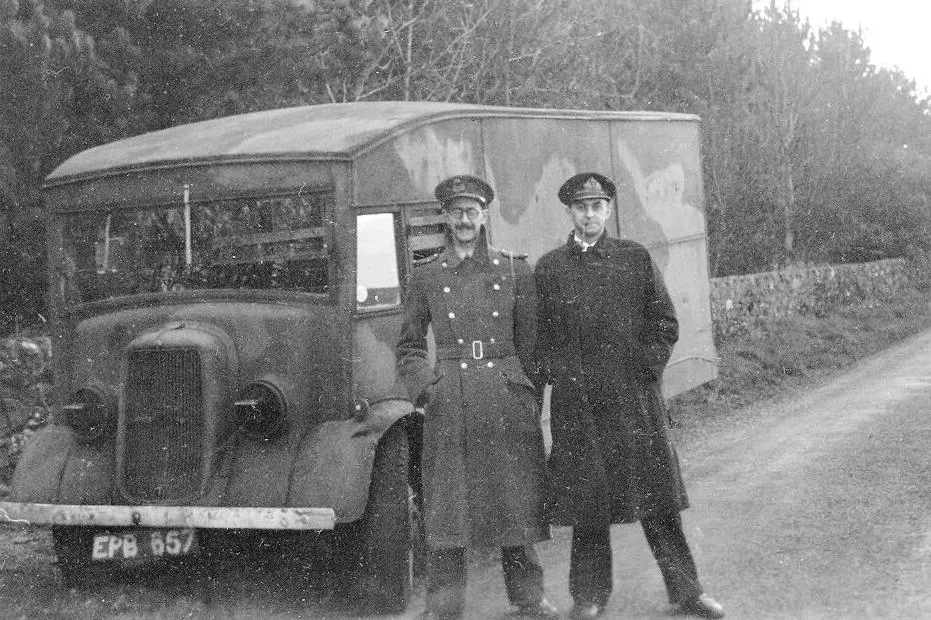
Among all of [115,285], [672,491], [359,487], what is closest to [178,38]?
[115,285]

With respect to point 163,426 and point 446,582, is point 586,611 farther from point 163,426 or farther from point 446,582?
point 163,426

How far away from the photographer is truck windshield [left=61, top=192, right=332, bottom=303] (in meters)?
6.44

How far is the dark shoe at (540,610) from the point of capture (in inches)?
225

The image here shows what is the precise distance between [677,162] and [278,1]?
3.91 meters

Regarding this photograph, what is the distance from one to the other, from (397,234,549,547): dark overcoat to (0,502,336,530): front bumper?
0.57 metres

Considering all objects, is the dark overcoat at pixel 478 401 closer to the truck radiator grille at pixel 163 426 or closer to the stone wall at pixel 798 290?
the truck radiator grille at pixel 163 426

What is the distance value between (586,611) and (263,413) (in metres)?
1.84

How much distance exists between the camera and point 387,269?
6.58m

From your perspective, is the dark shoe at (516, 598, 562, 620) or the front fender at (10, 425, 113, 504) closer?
the dark shoe at (516, 598, 562, 620)

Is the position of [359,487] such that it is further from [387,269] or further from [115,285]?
[115,285]

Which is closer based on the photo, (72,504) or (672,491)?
(672,491)

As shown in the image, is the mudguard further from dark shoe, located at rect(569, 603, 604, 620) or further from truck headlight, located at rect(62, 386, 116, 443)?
dark shoe, located at rect(569, 603, 604, 620)

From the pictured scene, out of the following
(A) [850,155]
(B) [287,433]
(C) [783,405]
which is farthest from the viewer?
(A) [850,155]

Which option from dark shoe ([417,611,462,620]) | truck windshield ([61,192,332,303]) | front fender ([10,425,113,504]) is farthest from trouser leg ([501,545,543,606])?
front fender ([10,425,113,504])
